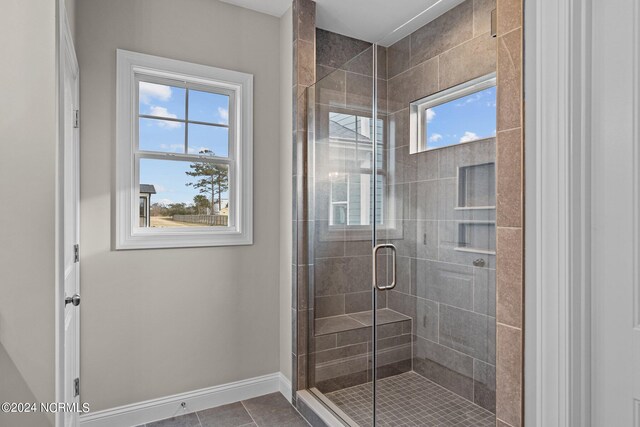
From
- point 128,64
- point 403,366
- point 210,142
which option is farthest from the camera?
point 210,142

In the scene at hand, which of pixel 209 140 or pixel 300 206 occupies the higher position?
pixel 209 140

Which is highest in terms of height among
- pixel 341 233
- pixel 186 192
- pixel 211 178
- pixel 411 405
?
pixel 211 178

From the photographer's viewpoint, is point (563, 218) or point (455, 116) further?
point (455, 116)

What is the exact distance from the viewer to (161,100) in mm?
Answer: 2389

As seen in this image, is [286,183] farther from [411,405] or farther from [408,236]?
[411,405]

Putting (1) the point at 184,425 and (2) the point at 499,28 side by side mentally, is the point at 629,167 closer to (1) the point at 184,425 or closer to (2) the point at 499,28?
(2) the point at 499,28

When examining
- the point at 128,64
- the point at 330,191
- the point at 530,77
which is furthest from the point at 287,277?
the point at 530,77

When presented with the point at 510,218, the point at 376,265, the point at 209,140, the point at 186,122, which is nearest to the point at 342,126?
the point at 376,265

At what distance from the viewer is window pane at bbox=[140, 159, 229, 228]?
236 cm

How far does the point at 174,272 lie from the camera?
7.74ft

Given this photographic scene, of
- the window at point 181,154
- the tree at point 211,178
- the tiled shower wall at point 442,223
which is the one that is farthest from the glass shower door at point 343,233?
the tree at point 211,178

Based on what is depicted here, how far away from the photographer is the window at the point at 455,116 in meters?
1.46

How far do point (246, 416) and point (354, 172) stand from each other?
171cm

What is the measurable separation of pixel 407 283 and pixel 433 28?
1372mm
